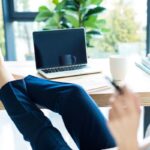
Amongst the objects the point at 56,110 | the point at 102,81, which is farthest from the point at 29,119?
the point at 102,81

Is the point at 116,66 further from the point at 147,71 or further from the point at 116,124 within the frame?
the point at 116,124

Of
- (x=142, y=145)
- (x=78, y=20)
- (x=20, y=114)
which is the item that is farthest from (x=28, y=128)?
(x=78, y=20)

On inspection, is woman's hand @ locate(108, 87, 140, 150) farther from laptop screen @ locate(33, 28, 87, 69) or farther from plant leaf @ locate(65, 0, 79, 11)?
plant leaf @ locate(65, 0, 79, 11)

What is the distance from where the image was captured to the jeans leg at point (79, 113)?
108 centimetres

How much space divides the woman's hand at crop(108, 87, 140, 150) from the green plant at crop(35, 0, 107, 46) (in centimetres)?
177

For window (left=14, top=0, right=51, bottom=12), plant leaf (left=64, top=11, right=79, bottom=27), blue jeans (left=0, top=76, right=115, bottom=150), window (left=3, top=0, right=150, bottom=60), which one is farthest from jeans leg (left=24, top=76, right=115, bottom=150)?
window (left=14, top=0, right=51, bottom=12)

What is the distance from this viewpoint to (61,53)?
1.42 m

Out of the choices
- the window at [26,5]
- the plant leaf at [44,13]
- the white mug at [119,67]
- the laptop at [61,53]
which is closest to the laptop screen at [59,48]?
the laptop at [61,53]

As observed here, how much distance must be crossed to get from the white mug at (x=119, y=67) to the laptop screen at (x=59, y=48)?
0.76 ft

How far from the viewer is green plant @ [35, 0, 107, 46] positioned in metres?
2.39

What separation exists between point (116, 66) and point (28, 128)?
424 millimetres

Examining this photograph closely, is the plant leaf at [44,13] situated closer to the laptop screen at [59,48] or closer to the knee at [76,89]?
the laptop screen at [59,48]

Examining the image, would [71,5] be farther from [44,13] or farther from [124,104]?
[124,104]

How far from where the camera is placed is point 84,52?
4.79ft
